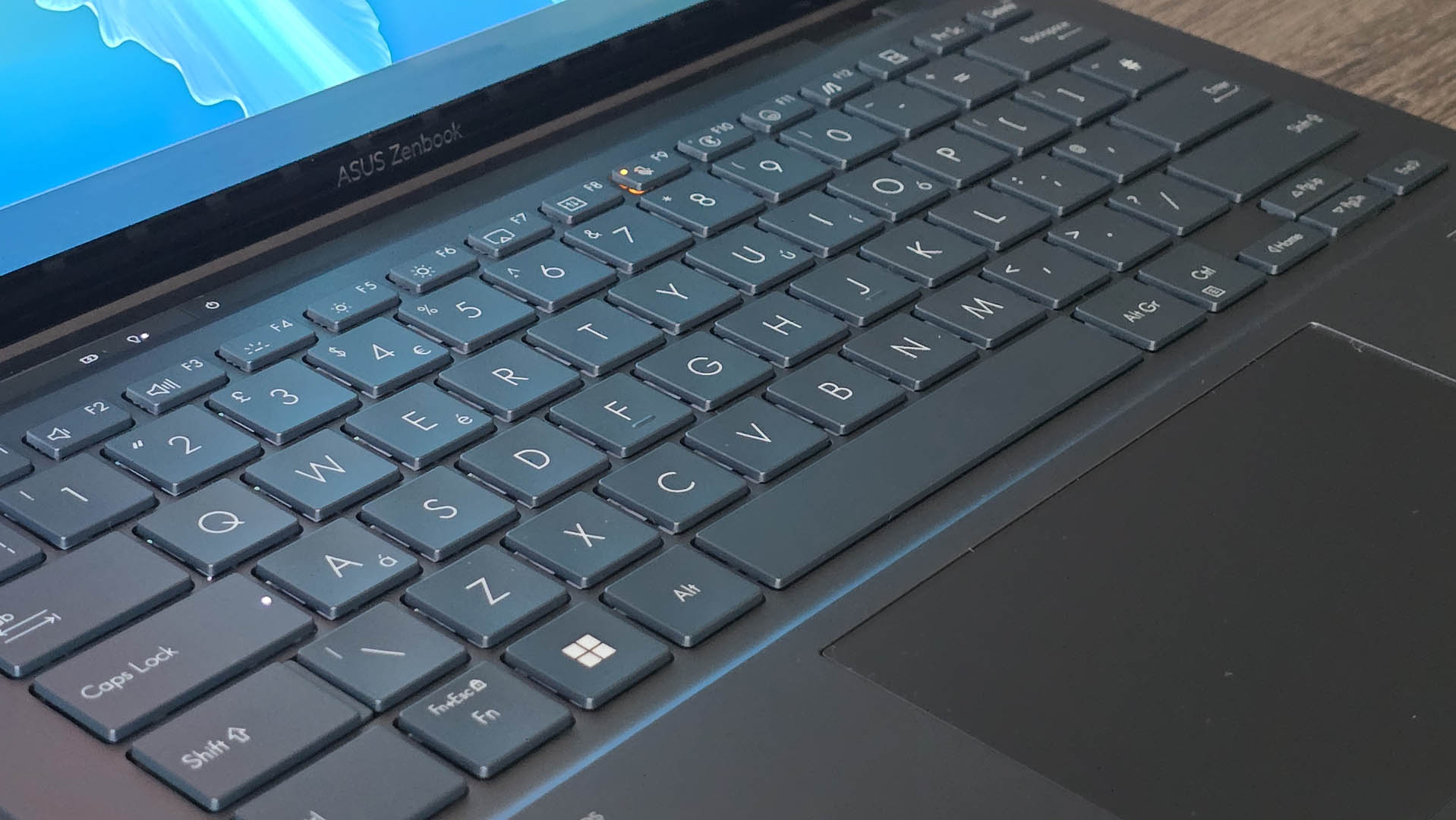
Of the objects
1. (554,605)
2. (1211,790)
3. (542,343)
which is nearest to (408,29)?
(542,343)

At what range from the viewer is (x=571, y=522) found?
18.7 inches

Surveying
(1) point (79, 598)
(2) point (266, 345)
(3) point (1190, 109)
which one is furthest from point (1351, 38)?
(1) point (79, 598)

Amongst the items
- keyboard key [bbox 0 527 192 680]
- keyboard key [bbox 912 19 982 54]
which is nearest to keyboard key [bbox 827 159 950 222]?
keyboard key [bbox 912 19 982 54]

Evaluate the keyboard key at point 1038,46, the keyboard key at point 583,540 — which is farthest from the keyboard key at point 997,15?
the keyboard key at point 583,540

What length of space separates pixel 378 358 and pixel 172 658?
15 centimetres

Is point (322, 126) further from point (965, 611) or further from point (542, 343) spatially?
point (965, 611)

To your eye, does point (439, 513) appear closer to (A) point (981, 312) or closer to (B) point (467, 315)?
(B) point (467, 315)

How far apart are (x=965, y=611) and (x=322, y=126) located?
33 cm

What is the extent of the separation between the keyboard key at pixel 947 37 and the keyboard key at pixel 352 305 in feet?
→ 1.05

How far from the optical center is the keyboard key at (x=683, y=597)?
1.45 ft

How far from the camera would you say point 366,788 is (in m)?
0.38

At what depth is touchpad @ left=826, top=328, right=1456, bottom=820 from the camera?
0.41m

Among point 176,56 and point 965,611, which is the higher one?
point 176,56

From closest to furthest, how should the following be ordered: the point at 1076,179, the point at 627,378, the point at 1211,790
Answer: the point at 1211,790, the point at 627,378, the point at 1076,179
